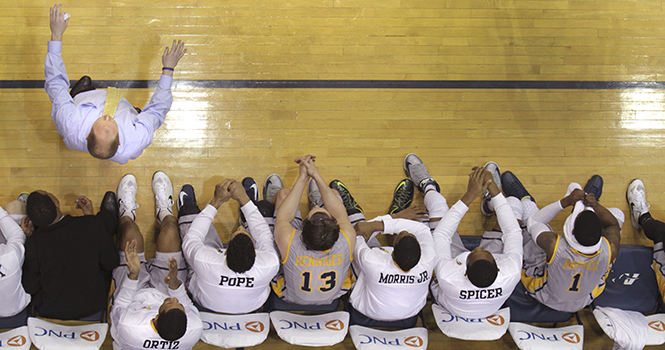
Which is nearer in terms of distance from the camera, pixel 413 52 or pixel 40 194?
pixel 40 194

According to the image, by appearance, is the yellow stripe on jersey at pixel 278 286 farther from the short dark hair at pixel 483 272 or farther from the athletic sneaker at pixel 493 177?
the athletic sneaker at pixel 493 177

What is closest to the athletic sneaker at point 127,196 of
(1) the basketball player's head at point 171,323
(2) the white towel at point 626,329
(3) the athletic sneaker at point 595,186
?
(1) the basketball player's head at point 171,323

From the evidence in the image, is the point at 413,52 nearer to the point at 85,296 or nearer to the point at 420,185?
the point at 420,185

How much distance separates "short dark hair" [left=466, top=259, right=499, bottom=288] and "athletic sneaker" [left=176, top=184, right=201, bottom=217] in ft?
9.20

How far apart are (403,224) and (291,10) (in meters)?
2.75

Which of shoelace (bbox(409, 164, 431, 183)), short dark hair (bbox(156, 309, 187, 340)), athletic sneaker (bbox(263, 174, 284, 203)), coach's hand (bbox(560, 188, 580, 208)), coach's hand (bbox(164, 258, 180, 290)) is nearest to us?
short dark hair (bbox(156, 309, 187, 340))

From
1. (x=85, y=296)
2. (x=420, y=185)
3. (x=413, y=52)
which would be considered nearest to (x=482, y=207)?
(x=420, y=185)

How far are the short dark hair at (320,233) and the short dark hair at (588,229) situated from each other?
2121 millimetres

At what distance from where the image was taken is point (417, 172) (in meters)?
5.02

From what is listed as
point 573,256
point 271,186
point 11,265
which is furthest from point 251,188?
point 573,256

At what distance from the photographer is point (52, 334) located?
13.0ft

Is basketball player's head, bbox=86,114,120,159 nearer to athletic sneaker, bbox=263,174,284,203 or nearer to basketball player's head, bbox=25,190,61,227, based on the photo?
basketball player's head, bbox=25,190,61,227

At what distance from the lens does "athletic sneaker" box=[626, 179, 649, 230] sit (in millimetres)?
5077

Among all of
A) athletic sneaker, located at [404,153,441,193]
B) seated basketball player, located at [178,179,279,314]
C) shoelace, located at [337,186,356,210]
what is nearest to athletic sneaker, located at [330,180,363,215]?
shoelace, located at [337,186,356,210]
